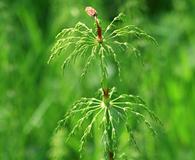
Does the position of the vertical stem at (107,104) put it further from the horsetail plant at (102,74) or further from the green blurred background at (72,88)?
the green blurred background at (72,88)

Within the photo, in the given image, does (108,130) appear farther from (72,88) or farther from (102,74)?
(72,88)

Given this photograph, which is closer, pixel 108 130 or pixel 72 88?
pixel 108 130

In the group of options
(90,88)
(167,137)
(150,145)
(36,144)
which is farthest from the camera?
(90,88)

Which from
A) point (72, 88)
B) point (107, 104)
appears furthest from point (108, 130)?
point (72, 88)

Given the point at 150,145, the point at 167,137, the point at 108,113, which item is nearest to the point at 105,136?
the point at 108,113

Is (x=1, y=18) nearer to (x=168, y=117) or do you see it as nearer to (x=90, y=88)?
(x=90, y=88)

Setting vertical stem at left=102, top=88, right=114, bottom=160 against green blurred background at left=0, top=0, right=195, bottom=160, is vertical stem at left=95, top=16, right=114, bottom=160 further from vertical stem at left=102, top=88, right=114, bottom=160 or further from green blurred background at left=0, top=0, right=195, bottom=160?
green blurred background at left=0, top=0, right=195, bottom=160

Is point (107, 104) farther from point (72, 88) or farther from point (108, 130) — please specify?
point (72, 88)

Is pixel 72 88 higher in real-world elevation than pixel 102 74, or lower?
higher

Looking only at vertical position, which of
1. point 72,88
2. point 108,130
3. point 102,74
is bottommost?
point 108,130
